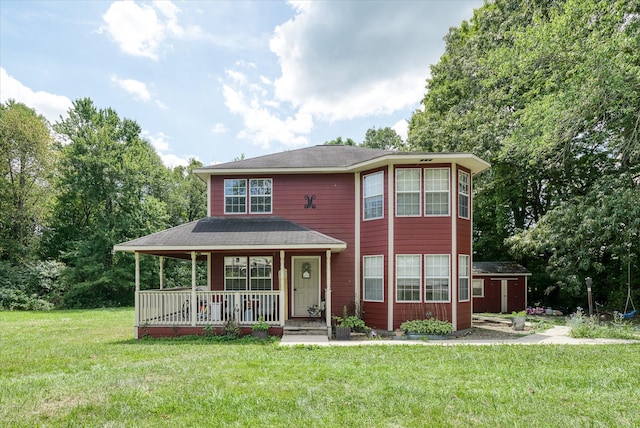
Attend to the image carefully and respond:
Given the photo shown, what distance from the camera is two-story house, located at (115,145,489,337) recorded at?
11172 millimetres

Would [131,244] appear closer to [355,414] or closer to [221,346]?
[221,346]

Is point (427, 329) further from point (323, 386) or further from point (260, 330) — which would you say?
point (323, 386)

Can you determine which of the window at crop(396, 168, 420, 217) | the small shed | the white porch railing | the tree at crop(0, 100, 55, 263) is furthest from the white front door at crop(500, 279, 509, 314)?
the tree at crop(0, 100, 55, 263)

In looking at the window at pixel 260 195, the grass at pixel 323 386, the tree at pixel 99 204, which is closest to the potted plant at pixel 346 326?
the grass at pixel 323 386

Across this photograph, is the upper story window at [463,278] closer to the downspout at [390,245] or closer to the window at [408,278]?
the window at [408,278]

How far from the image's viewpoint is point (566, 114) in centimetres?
1270

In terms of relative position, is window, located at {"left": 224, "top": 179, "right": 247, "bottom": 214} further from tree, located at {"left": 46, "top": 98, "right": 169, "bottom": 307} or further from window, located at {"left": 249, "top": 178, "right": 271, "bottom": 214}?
tree, located at {"left": 46, "top": 98, "right": 169, "bottom": 307}

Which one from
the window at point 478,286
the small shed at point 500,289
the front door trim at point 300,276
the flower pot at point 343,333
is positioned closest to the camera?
the flower pot at point 343,333

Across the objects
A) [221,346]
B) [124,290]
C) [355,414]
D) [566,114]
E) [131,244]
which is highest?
[566,114]

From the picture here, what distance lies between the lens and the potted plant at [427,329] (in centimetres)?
1063

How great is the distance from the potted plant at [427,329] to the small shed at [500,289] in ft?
29.8

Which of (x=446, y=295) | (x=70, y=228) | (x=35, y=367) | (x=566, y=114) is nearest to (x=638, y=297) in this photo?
(x=566, y=114)

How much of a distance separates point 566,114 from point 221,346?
41.1ft

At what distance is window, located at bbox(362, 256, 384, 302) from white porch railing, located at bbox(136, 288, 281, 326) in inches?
113
